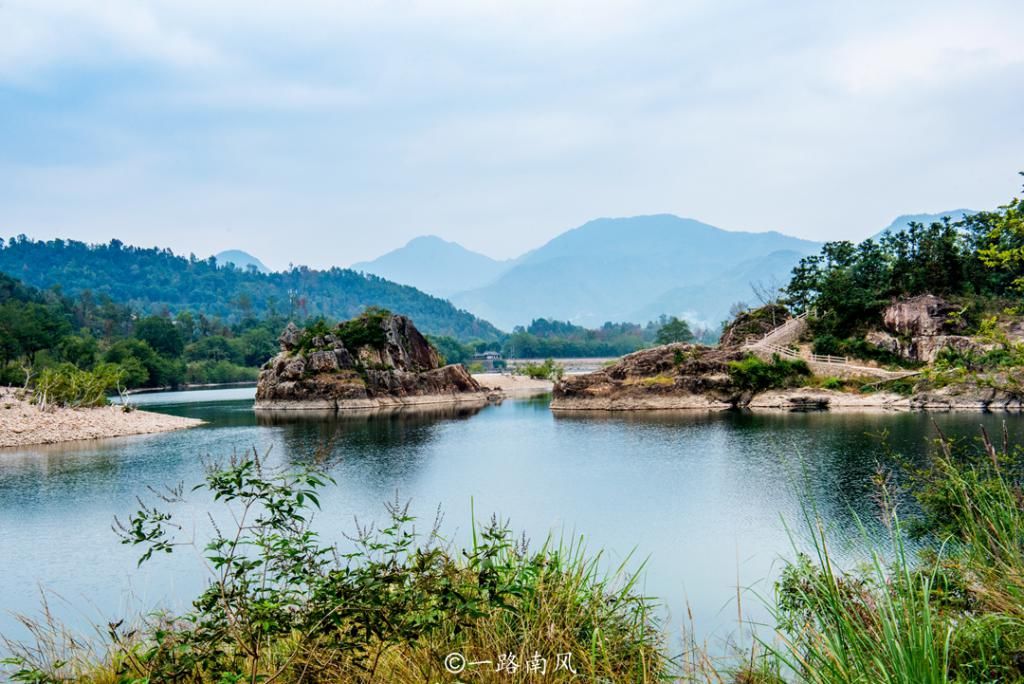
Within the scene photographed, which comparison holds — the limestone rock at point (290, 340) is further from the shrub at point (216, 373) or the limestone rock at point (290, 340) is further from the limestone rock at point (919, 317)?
the limestone rock at point (919, 317)

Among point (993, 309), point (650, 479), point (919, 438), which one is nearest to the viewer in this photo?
point (650, 479)

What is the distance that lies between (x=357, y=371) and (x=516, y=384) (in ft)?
99.8

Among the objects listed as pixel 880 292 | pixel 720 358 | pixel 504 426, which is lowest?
pixel 504 426

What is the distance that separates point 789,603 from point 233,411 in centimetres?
5508

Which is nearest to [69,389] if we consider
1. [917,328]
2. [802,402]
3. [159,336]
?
[802,402]

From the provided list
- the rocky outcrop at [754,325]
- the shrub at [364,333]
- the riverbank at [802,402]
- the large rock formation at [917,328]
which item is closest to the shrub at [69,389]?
the shrub at [364,333]

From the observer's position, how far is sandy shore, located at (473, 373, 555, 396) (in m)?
81.8

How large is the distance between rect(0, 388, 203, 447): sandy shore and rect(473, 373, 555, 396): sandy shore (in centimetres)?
3813

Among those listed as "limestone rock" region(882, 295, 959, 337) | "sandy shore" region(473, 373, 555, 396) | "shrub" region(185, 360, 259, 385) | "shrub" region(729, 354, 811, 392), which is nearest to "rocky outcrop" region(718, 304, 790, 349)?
"shrub" region(729, 354, 811, 392)

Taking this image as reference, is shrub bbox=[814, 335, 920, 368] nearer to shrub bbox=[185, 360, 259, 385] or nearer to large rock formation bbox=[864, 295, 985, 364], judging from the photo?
large rock formation bbox=[864, 295, 985, 364]

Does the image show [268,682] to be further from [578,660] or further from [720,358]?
[720,358]

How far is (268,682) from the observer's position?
389cm

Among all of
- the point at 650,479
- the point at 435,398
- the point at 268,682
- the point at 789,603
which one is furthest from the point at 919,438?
the point at 435,398

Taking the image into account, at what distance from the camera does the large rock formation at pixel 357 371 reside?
194ft
